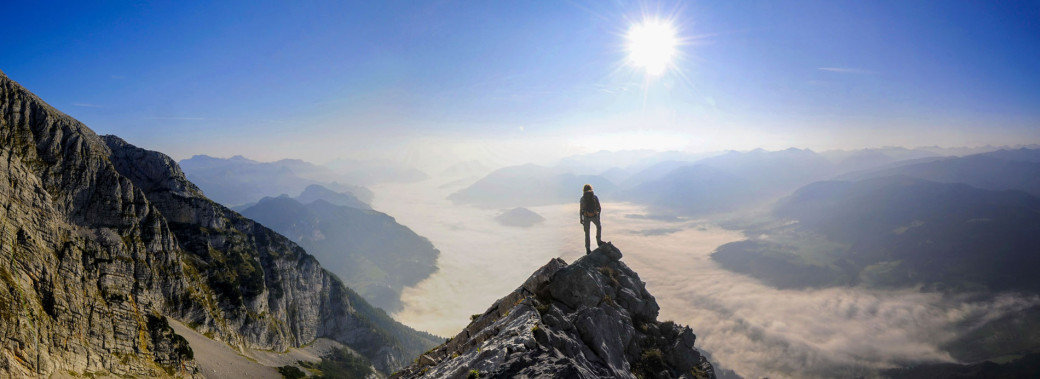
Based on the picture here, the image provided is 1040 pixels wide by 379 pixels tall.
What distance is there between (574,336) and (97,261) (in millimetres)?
73797

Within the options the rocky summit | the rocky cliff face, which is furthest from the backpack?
the rocky cliff face

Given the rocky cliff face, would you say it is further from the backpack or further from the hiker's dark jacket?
the backpack

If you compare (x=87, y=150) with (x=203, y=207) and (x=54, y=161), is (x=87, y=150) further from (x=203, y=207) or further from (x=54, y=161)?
(x=203, y=207)

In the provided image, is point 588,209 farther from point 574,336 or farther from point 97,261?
point 97,261

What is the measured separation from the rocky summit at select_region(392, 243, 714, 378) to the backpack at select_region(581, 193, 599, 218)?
3.43 meters

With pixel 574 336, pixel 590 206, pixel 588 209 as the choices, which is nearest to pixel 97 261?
pixel 588 209

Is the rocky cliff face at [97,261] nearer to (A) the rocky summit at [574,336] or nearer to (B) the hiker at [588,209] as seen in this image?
(A) the rocky summit at [574,336]

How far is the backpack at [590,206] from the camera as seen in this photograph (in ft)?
95.3

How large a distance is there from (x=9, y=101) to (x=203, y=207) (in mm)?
62756

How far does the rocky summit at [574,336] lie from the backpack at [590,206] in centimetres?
343

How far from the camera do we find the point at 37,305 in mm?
38781

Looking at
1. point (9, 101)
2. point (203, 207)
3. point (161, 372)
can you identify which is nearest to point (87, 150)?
point (9, 101)

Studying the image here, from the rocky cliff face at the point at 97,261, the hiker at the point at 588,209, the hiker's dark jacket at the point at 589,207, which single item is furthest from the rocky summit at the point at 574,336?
the rocky cliff face at the point at 97,261

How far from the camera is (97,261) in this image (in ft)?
172
